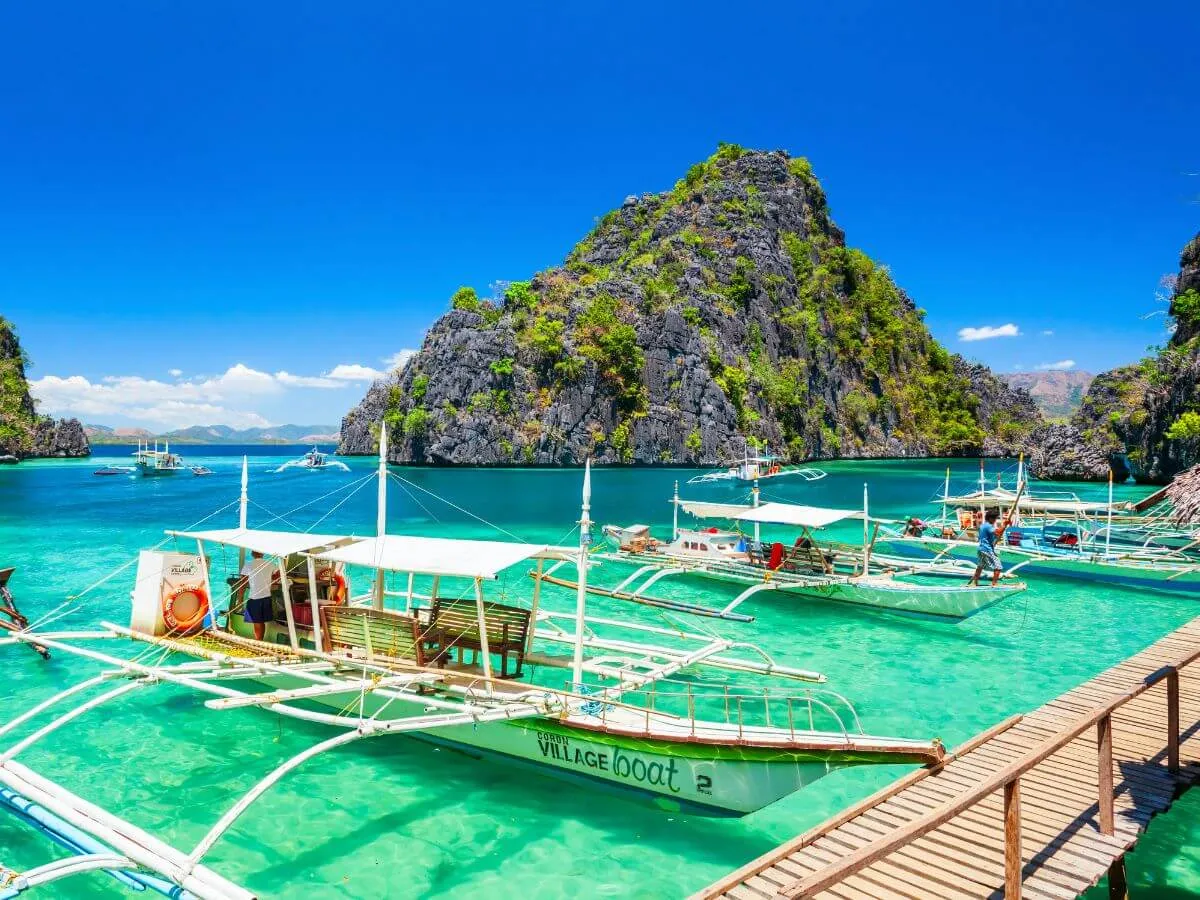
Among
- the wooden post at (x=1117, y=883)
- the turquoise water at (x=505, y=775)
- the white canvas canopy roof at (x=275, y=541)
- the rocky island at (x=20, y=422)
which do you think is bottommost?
the turquoise water at (x=505, y=775)

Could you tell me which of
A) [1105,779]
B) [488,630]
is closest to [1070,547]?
[1105,779]

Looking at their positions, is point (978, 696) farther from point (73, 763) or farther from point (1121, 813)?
point (73, 763)

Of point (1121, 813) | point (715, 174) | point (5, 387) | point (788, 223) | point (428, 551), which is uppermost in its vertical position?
point (715, 174)

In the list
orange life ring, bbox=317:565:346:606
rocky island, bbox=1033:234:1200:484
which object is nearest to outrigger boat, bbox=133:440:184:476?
orange life ring, bbox=317:565:346:606

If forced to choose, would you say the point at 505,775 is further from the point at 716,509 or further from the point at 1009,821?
the point at 716,509

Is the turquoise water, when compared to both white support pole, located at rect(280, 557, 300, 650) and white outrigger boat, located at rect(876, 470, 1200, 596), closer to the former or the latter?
white outrigger boat, located at rect(876, 470, 1200, 596)

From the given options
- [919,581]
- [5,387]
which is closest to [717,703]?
[919,581]

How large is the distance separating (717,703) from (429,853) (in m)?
7.20

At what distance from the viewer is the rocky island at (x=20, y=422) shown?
4766 inches

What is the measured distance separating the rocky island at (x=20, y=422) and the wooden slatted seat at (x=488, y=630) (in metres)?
138

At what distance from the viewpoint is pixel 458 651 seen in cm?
1347

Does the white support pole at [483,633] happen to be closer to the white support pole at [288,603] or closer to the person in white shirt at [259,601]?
the white support pole at [288,603]

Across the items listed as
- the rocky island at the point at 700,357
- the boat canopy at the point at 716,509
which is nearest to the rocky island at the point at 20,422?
the rocky island at the point at 700,357

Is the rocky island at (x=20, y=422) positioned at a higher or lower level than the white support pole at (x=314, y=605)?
higher
